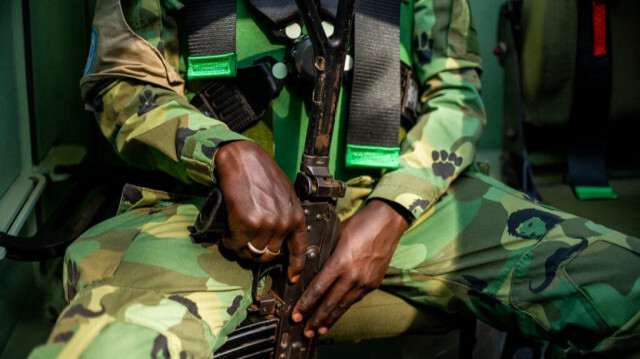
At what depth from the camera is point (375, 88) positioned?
1.35 meters

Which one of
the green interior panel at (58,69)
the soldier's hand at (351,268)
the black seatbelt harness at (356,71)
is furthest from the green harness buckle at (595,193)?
the green interior panel at (58,69)

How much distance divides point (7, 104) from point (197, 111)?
490mm

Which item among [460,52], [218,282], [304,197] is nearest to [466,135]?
[460,52]

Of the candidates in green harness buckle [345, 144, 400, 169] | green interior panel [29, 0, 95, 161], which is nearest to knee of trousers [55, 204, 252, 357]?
green harness buckle [345, 144, 400, 169]

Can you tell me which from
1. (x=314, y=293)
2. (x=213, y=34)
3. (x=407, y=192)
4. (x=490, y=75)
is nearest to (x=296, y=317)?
(x=314, y=293)

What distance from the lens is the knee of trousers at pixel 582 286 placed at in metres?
1.09

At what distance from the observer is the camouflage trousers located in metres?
0.90

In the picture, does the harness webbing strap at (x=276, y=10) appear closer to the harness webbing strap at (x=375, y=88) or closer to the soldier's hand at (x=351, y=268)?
the harness webbing strap at (x=375, y=88)

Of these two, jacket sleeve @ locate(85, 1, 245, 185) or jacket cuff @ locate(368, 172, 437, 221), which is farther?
jacket cuff @ locate(368, 172, 437, 221)

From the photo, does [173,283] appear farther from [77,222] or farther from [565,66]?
[565,66]

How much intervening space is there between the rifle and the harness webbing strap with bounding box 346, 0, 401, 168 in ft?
0.77

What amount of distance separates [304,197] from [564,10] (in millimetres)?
1154

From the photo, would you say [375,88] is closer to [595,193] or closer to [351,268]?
[351,268]

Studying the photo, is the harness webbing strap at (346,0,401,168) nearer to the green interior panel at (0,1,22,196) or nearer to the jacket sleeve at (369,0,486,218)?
the jacket sleeve at (369,0,486,218)
